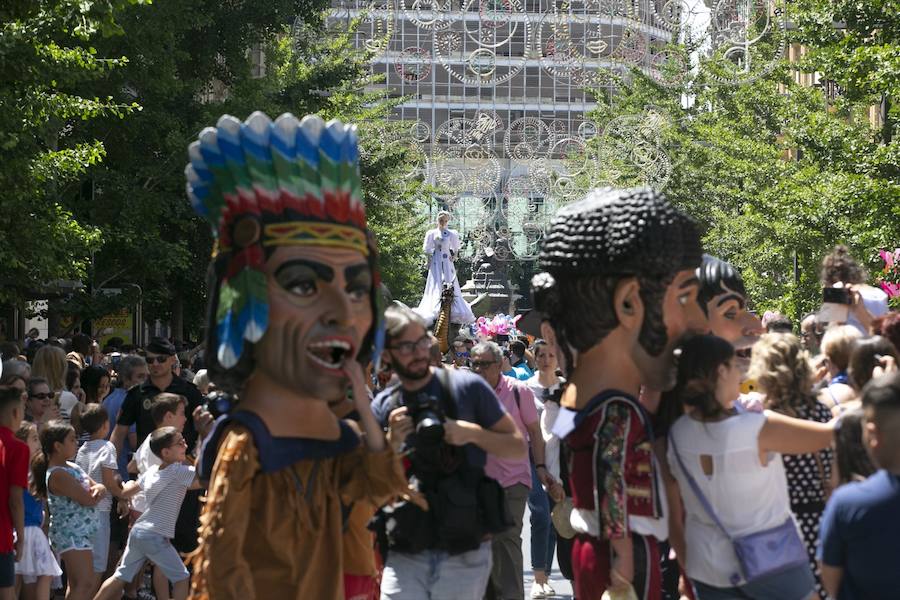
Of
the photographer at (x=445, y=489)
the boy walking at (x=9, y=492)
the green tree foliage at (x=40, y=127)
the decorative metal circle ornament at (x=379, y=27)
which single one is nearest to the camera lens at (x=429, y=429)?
the photographer at (x=445, y=489)

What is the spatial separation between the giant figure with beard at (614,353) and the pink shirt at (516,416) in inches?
141

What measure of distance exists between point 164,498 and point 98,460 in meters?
0.86

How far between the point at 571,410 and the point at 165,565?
183 inches

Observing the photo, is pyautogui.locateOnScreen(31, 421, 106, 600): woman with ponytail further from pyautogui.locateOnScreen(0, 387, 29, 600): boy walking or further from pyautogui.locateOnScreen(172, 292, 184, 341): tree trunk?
pyautogui.locateOnScreen(172, 292, 184, 341): tree trunk

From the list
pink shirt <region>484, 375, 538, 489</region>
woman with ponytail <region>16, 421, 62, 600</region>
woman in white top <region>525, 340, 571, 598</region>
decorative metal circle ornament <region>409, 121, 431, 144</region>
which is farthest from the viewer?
decorative metal circle ornament <region>409, 121, 431, 144</region>

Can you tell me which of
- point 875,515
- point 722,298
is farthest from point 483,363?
point 875,515

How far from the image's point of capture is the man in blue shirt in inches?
184

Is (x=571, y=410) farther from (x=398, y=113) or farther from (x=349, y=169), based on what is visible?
(x=398, y=113)

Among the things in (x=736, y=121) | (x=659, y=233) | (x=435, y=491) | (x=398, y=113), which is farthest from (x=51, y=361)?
(x=398, y=113)

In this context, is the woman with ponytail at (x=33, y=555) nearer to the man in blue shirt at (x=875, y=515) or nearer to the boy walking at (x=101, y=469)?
the boy walking at (x=101, y=469)

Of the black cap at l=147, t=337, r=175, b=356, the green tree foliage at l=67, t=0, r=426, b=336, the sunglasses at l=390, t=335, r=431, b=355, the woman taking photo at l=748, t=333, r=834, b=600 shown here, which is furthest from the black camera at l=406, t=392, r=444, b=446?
the green tree foliage at l=67, t=0, r=426, b=336

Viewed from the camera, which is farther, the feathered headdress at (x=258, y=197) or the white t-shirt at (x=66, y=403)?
the white t-shirt at (x=66, y=403)

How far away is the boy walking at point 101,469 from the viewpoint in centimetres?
1046

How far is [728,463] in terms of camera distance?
5.88m
